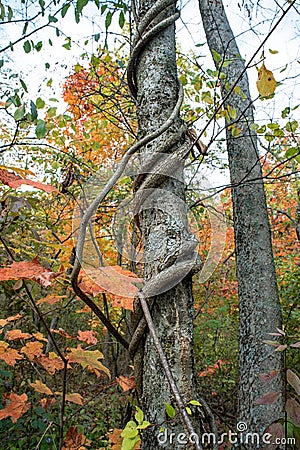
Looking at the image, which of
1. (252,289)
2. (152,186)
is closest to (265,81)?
(152,186)

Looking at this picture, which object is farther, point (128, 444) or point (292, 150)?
point (292, 150)

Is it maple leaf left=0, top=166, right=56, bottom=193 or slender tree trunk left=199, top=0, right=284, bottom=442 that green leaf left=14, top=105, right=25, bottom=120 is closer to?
maple leaf left=0, top=166, right=56, bottom=193

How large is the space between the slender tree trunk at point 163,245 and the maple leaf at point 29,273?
0.23m

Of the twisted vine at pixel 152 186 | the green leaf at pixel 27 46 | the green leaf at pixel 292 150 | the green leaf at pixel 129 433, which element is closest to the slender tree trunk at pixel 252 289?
the green leaf at pixel 292 150

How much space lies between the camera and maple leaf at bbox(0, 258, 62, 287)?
0.79 m

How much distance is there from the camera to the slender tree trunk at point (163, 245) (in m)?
0.65

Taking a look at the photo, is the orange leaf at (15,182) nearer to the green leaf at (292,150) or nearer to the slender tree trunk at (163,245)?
the slender tree trunk at (163,245)

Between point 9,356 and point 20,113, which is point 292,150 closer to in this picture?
point 20,113

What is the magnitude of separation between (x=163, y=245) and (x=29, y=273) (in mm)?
330

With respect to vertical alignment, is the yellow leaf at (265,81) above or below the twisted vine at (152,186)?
above

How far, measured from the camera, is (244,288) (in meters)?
2.36

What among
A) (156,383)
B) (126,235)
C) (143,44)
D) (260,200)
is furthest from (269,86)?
(260,200)

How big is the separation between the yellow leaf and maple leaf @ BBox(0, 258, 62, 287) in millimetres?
664

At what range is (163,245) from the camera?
714 mm
